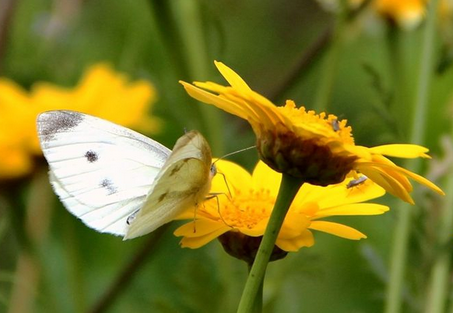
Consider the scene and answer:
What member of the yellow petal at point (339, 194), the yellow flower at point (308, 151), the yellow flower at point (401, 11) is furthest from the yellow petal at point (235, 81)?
the yellow flower at point (401, 11)

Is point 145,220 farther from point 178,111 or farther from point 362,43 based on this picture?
point 362,43

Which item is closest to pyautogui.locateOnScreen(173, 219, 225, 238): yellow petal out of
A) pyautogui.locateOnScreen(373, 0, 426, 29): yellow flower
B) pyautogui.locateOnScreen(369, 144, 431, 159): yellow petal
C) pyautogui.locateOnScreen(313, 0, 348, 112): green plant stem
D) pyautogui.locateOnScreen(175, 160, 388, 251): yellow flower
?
pyautogui.locateOnScreen(175, 160, 388, 251): yellow flower

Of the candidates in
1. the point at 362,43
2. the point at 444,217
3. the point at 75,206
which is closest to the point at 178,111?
the point at 444,217

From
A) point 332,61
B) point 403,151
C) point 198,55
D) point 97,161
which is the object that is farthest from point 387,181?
point 198,55

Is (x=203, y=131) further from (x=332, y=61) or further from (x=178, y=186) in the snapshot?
(x=178, y=186)

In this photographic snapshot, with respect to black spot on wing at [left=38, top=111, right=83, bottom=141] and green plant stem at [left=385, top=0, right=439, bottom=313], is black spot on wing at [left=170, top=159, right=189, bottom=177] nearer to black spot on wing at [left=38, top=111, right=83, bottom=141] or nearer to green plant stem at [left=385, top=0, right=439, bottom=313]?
black spot on wing at [left=38, top=111, right=83, bottom=141]

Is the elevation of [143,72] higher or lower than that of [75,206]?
higher
